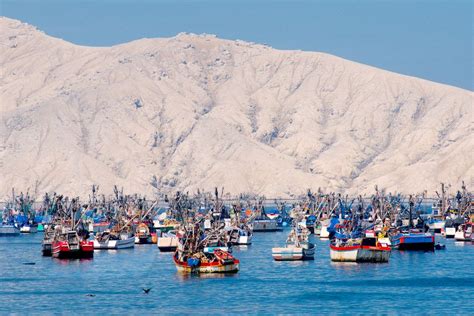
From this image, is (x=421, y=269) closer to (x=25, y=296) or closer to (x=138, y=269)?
(x=138, y=269)

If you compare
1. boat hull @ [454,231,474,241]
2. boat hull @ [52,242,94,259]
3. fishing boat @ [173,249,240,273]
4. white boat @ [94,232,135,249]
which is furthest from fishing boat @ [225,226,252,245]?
fishing boat @ [173,249,240,273]

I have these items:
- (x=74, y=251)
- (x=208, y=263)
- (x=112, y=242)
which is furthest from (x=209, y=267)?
(x=112, y=242)

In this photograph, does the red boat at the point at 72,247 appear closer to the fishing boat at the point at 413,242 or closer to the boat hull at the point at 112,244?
the boat hull at the point at 112,244

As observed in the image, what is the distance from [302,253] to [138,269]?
68.3 ft

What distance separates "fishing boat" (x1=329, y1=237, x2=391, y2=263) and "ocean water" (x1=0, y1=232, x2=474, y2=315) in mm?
1421

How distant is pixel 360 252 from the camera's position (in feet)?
491

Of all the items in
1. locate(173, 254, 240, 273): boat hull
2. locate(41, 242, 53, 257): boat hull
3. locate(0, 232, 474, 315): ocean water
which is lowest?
locate(0, 232, 474, 315): ocean water

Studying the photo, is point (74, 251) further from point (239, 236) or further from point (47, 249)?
point (239, 236)

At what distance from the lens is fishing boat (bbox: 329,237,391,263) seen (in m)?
150

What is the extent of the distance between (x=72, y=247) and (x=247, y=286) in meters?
39.7

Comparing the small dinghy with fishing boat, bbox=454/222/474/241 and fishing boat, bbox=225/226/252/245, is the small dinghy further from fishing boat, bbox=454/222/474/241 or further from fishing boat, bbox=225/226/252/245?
fishing boat, bbox=454/222/474/241

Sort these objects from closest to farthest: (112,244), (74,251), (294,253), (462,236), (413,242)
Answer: (294,253) → (74,251) → (413,242) → (112,244) → (462,236)

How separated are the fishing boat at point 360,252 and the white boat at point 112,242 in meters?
41.6

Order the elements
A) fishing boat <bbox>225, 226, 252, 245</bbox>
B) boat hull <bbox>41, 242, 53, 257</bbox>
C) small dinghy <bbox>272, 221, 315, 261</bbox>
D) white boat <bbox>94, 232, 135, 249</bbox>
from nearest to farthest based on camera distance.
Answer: small dinghy <bbox>272, 221, 315, 261</bbox> → boat hull <bbox>41, 242, 53, 257</bbox> → white boat <bbox>94, 232, 135, 249</bbox> → fishing boat <bbox>225, 226, 252, 245</bbox>
